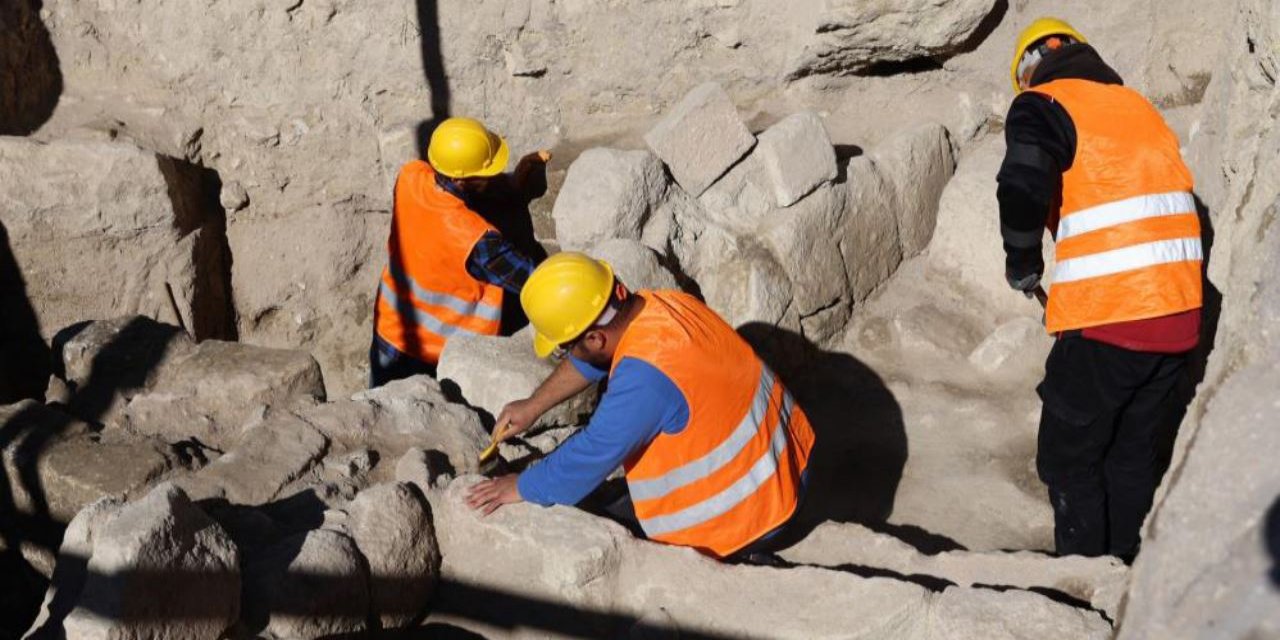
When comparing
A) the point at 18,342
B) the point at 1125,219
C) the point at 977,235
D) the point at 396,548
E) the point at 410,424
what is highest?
the point at 1125,219

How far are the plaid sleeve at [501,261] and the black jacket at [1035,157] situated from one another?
1855 millimetres

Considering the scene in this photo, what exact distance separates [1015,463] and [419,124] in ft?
10.4

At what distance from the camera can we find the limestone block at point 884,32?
5.48m

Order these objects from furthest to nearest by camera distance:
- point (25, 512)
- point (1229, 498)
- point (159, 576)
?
point (25, 512)
point (159, 576)
point (1229, 498)

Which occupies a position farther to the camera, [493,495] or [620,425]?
[493,495]

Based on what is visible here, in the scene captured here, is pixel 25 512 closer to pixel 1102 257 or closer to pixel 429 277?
pixel 429 277

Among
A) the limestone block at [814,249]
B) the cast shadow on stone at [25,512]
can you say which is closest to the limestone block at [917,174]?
the limestone block at [814,249]

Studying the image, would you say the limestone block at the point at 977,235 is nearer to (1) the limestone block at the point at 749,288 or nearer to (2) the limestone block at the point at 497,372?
(1) the limestone block at the point at 749,288

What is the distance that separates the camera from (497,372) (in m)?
4.29

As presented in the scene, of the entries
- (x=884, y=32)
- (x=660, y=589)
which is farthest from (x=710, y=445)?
(x=884, y=32)

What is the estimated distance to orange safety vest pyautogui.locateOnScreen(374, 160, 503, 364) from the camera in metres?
4.72

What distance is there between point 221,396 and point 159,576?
1745 mm

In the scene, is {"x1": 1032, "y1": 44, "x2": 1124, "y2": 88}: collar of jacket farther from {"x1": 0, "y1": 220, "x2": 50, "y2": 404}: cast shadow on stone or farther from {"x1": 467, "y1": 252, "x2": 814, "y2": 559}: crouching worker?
{"x1": 0, "y1": 220, "x2": 50, "y2": 404}: cast shadow on stone

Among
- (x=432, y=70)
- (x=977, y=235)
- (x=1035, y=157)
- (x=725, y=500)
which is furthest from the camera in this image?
(x=432, y=70)
